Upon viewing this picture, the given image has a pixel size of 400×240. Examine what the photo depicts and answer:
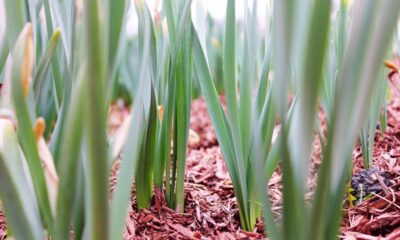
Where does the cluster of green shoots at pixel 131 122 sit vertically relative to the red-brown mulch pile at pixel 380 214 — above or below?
above

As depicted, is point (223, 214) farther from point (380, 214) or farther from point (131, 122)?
point (131, 122)

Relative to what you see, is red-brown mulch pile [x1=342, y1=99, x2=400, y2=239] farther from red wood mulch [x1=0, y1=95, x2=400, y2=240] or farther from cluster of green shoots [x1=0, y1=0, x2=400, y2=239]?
cluster of green shoots [x1=0, y1=0, x2=400, y2=239]

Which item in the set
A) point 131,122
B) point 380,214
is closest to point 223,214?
point 380,214

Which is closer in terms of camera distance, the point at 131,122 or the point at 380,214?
the point at 131,122

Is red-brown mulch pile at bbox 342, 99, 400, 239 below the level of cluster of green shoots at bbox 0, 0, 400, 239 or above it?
below

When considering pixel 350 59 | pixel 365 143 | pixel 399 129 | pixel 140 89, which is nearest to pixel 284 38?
pixel 350 59

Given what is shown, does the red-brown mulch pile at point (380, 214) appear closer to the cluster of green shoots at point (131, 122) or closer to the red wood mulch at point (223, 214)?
the red wood mulch at point (223, 214)

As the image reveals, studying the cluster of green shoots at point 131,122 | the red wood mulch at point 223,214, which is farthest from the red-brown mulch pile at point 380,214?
the cluster of green shoots at point 131,122

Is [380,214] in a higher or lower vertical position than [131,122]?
lower

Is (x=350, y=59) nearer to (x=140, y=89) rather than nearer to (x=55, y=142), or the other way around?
(x=140, y=89)

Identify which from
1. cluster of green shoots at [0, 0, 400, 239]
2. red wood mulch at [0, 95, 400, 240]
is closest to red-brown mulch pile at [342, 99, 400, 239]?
red wood mulch at [0, 95, 400, 240]

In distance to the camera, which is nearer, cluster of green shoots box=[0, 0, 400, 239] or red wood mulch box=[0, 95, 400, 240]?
cluster of green shoots box=[0, 0, 400, 239]
